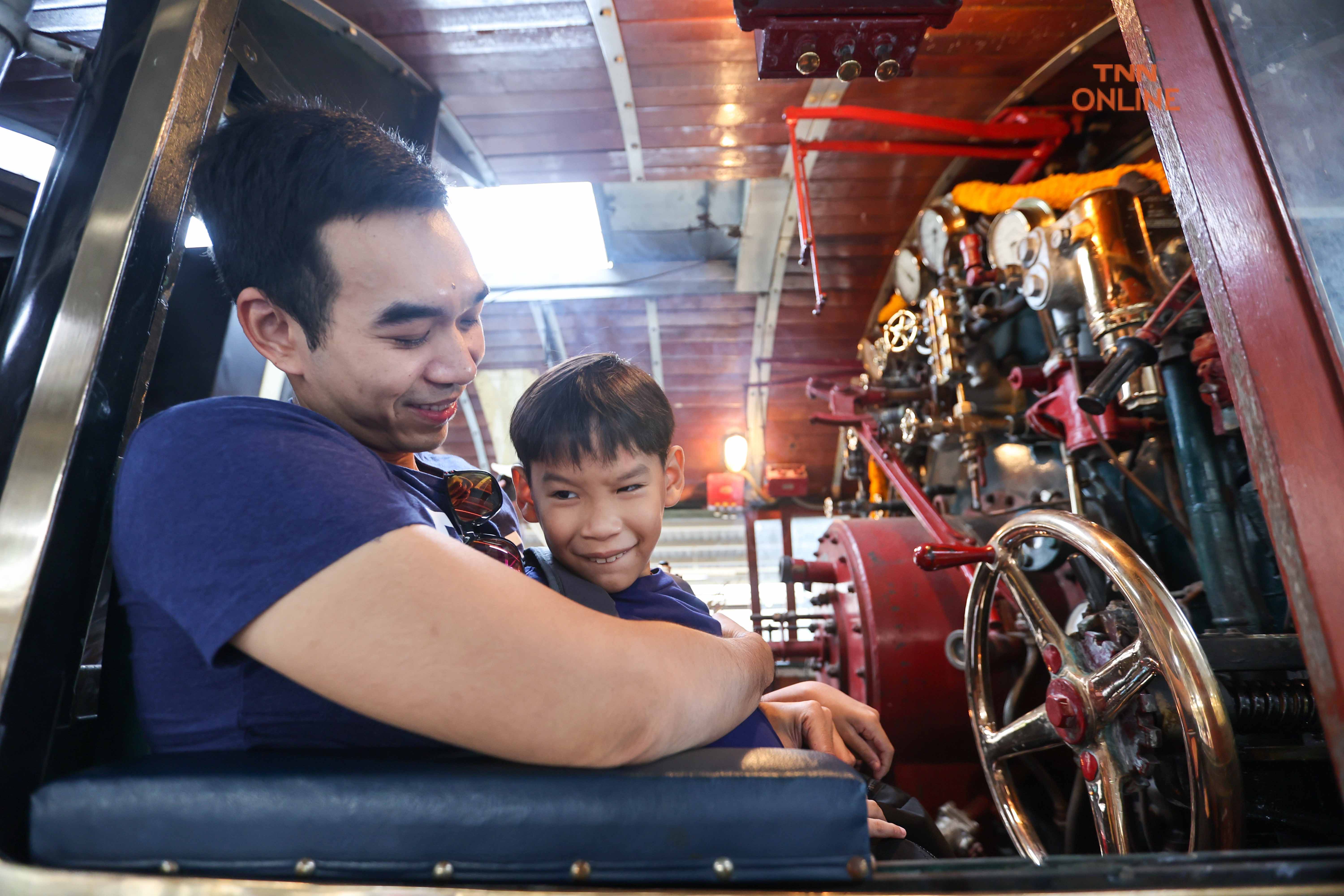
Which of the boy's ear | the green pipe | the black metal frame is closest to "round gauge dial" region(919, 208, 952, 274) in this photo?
the green pipe

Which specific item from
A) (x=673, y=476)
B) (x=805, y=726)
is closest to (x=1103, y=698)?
(x=805, y=726)

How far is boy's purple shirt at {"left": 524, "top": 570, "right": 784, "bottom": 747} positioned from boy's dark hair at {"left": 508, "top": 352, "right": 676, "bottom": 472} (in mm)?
222

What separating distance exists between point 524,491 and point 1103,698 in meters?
1.06

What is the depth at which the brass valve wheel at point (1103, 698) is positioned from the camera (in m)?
1.02

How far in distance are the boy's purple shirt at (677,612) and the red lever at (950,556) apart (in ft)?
1.85

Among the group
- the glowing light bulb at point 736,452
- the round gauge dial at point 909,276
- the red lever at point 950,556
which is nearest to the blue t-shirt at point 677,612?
the red lever at point 950,556

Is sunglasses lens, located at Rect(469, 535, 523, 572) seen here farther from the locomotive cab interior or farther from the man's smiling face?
the locomotive cab interior

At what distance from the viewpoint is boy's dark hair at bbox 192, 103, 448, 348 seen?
3.34 feet

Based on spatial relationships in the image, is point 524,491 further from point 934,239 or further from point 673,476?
point 934,239

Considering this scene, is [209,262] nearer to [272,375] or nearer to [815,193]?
[272,375]

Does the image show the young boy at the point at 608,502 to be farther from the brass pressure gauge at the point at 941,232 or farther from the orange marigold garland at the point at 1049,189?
the brass pressure gauge at the point at 941,232

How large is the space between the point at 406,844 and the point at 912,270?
3.60 meters

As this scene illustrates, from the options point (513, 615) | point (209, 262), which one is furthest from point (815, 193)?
point (513, 615)

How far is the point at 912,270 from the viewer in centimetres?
373
